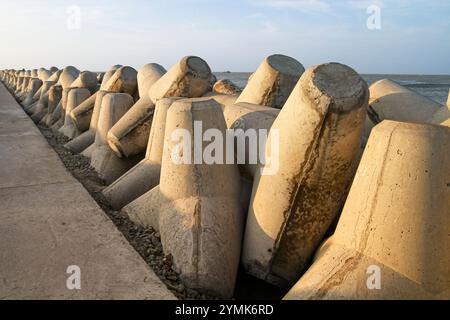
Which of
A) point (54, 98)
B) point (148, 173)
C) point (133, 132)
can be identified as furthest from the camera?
point (54, 98)

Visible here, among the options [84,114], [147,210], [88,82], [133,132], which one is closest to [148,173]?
[147,210]

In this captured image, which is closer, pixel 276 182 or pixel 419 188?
pixel 419 188

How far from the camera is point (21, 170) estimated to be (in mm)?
3693

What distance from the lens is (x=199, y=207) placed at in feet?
7.78

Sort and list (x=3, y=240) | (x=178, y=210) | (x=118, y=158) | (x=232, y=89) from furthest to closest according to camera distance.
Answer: (x=232, y=89) < (x=118, y=158) < (x=178, y=210) < (x=3, y=240)

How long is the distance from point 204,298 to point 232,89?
3.36 metres

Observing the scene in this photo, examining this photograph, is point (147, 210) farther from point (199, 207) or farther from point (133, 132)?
point (133, 132)

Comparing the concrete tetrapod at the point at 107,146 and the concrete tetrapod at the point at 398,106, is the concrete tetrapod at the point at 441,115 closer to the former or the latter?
the concrete tetrapod at the point at 398,106

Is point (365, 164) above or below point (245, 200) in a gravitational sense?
above

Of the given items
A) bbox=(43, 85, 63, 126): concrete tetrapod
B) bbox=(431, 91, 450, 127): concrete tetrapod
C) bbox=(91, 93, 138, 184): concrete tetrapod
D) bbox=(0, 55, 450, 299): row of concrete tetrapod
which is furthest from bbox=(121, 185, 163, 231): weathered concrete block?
bbox=(43, 85, 63, 126): concrete tetrapod

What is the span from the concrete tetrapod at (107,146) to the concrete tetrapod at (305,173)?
2.20 m

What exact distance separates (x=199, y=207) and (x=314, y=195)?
0.67 meters
